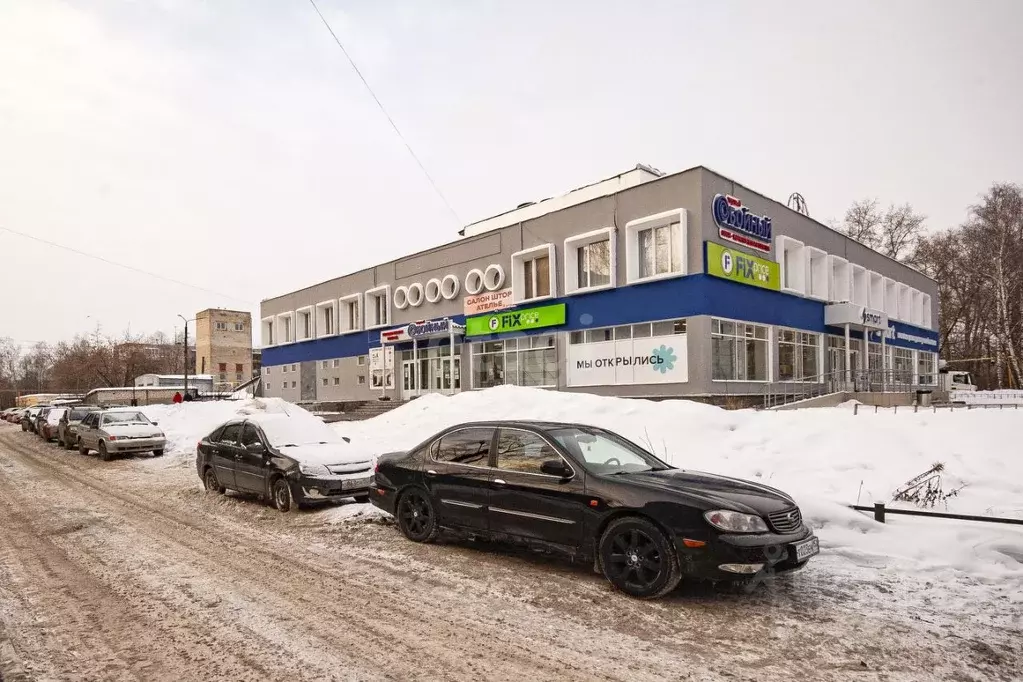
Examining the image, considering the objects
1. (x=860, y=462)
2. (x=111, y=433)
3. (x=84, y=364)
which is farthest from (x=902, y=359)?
(x=84, y=364)

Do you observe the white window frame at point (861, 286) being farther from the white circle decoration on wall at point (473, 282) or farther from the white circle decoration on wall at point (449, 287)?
the white circle decoration on wall at point (449, 287)

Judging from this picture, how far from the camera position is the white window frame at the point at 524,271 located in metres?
26.5

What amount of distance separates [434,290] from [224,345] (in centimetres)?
6634

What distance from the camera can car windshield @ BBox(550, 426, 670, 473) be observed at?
6340 mm

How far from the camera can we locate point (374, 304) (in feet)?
124

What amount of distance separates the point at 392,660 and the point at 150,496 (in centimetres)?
917

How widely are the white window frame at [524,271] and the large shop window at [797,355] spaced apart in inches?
369

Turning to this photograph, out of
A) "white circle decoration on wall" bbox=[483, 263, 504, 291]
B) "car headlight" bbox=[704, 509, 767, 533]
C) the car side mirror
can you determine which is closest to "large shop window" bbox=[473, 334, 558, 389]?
"white circle decoration on wall" bbox=[483, 263, 504, 291]

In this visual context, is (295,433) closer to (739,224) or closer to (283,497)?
(283,497)

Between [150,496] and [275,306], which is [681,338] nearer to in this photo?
[150,496]

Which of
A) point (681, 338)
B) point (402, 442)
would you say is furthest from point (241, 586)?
point (681, 338)

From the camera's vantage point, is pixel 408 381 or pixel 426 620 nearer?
pixel 426 620

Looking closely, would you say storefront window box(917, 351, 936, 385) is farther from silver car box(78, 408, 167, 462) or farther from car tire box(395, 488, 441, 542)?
silver car box(78, 408, 167, 462)

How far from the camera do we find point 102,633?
467 cm
